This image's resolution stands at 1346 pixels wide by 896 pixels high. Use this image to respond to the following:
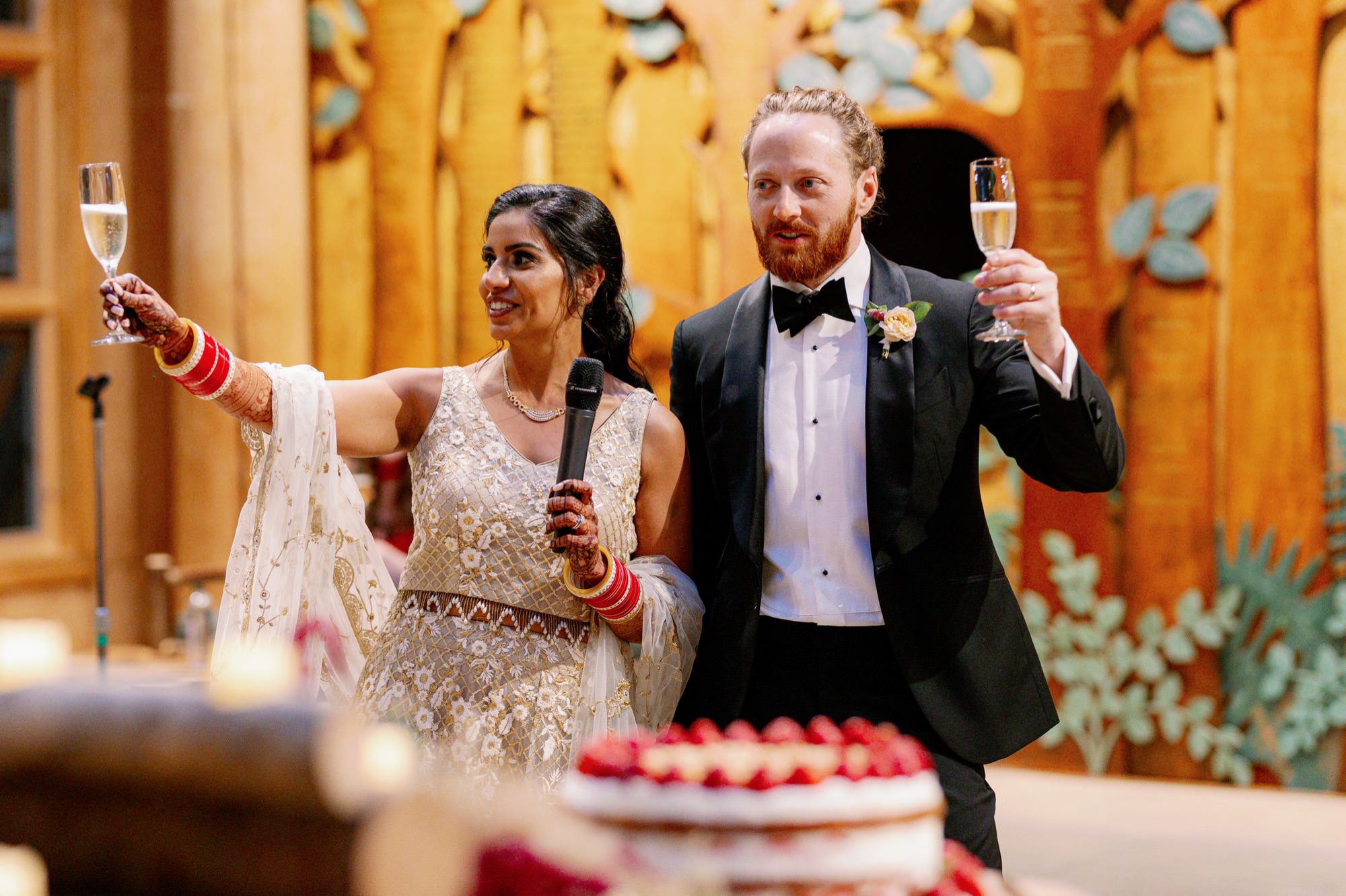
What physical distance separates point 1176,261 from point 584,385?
306 cm

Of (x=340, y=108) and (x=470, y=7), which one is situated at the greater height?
(x=470, y=7)

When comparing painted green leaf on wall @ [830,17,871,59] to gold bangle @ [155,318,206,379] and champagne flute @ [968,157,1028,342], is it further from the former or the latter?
gold bangle @ [155,318,206,379]

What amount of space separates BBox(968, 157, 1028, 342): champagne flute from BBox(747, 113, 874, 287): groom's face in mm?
335

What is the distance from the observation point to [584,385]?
1.97m

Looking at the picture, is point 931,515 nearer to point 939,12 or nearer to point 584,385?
point 584,385

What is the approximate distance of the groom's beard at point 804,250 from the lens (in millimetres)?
2141

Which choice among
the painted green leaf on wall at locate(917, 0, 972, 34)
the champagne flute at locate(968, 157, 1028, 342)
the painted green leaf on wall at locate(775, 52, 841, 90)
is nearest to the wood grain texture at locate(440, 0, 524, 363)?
the painted green leaf on wall at locate(775, 52, 841, 90)

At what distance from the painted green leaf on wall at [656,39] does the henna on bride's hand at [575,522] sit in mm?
3382

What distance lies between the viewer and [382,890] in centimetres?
73

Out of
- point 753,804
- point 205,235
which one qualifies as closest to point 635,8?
point 205,235

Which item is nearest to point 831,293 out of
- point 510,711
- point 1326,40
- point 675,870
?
point 510,711

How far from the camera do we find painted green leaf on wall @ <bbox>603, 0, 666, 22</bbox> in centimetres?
505

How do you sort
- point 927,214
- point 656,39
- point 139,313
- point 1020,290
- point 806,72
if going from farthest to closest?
point 927,214, point 656,39, point 806,72, point 139,313, point 1020,290

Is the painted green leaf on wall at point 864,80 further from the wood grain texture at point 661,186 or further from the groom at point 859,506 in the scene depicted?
the groom at point 859,506
